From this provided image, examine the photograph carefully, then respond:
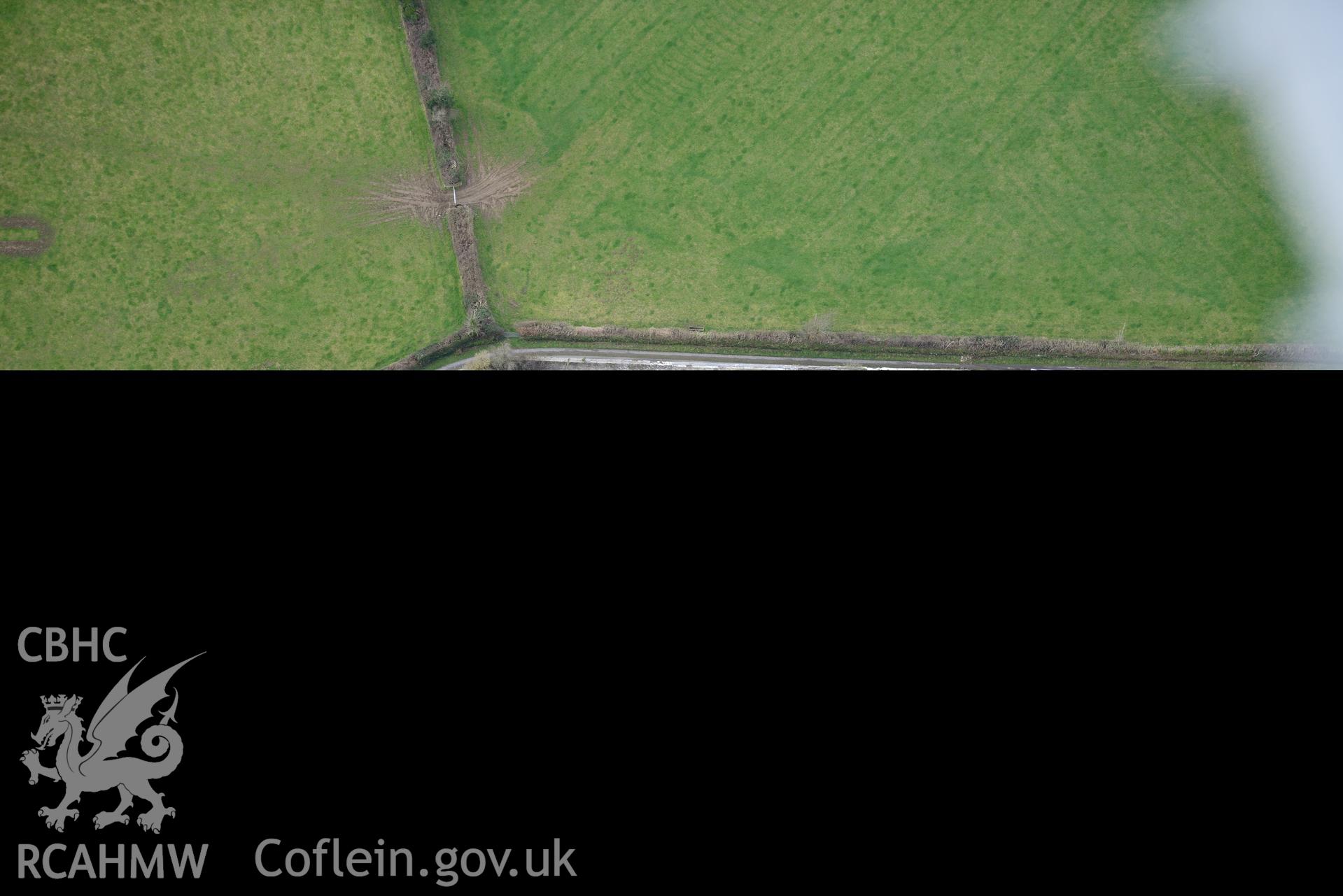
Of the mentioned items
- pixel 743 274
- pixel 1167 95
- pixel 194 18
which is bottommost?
pixel 743 274

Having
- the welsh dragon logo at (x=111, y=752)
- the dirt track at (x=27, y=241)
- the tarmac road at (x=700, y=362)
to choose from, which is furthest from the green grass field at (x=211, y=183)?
the welsh dragon logo at (x=111, y=752)

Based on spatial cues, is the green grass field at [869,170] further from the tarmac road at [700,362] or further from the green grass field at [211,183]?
the green grass field at [211,183]

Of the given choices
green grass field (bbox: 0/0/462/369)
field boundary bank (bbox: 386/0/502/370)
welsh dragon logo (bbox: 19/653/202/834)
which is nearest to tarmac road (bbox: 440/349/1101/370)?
field boundary bank (bbox: 386/0/502/370)

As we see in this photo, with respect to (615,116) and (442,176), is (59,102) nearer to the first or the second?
(442,176)

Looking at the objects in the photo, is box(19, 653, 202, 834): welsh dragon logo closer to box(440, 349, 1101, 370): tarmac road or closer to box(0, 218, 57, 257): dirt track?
box(440, 349, 1101, 370): tarmac road

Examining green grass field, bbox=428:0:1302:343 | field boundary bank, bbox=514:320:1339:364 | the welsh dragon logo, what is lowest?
the welsh dragon logo

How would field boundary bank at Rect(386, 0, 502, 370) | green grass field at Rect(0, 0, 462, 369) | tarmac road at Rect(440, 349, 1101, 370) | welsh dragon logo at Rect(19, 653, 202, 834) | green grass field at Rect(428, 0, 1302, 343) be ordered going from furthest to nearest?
green grass field at Rect(428, 0, 1302, 343) → tarmac road at Rect(440, 349, 1101, 370) → green grass field at Rect(0, 0, 462, 369) → field boundary bank at Rect(386, 0, 502, 370) → welsh dragon logo at Rect(19, 653, 202, 834)

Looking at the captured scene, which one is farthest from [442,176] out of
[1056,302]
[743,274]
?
[1056,302]
